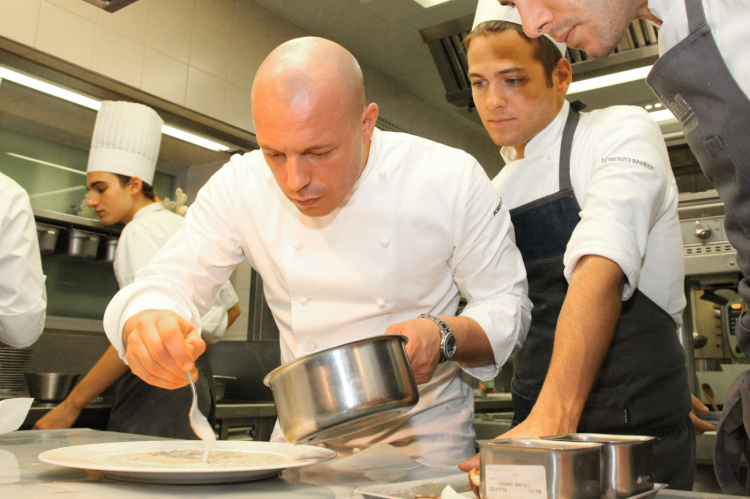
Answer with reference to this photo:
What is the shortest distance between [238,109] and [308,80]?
2.86 metres

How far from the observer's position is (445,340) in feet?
3.81

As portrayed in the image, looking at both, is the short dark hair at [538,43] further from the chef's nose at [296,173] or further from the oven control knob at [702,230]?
the oven control knob at [702,230]

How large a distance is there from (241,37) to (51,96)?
1221 mm

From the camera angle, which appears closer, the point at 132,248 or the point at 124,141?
the point at 132,248

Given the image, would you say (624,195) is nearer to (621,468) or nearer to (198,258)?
(621,468)

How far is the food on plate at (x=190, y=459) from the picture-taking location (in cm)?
83

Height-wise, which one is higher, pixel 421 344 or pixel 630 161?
pixel 630 161

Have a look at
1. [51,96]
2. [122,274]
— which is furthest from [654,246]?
[51,96]

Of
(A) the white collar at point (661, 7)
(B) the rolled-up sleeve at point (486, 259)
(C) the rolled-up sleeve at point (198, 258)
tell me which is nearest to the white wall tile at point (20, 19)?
(C) the rolled-up sleeve at point (198, 258)

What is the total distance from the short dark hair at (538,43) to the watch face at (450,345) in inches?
31.1

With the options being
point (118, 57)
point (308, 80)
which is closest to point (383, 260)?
point (308, 80)

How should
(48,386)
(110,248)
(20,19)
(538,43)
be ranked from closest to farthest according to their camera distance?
(538,43)
(48,386)
(20,19)
(110,248)

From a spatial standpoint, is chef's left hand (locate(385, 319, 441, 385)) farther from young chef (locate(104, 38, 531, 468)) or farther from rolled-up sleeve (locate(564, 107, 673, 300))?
rolled-up sleeve (locate(564, 107, 673, 300))

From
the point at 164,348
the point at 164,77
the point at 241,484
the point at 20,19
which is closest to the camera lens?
the point at 241,484
